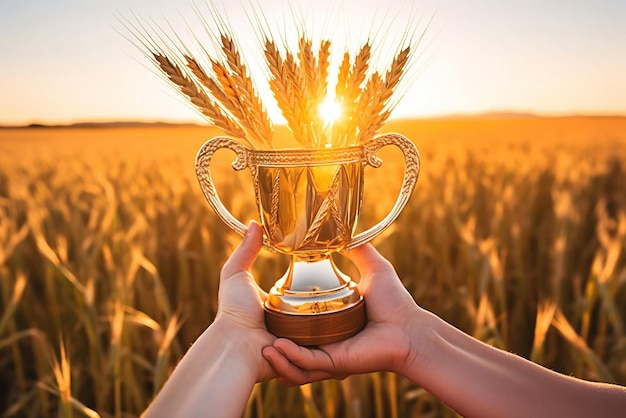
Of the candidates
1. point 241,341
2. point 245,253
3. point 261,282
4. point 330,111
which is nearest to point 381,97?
point 330,111

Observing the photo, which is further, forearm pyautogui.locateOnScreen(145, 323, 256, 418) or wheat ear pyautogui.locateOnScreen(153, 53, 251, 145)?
wheat ear pyautogui.locateOnScreen(153, 53, 251, 145)

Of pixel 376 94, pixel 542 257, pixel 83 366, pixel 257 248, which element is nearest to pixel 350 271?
pixel 257 248

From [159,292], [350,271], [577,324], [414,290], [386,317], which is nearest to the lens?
[386,317]

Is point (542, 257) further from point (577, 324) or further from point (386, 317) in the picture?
point (386, 317)

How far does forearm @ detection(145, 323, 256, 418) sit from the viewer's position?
0.88 metres

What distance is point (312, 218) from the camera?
3.31ft

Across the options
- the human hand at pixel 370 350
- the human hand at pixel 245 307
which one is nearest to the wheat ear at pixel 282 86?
the human hand at pixel 245 307

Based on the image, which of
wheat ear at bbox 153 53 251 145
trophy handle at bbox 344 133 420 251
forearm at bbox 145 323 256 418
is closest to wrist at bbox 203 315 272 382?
forearm at bbox 145 323 256 418

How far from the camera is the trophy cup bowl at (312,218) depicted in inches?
39.0

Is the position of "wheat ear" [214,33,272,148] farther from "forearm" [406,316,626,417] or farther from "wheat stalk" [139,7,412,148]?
"forearm" [406,316,626,417]

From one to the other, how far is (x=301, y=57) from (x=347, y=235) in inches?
14.3

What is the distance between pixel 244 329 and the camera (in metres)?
1.05

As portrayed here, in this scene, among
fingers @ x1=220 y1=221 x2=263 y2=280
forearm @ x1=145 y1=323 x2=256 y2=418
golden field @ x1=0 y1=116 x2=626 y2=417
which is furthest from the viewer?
golden field @ x1=0 y1=116 x2=626 y2=417

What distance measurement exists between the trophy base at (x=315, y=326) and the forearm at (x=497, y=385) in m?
0.15
